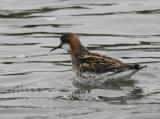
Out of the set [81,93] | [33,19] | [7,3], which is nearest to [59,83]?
[81,93]

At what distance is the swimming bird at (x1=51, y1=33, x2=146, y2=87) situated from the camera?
13.4 metres

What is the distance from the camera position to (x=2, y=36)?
57.5 feet

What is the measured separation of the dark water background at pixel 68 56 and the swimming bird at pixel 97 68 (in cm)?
23

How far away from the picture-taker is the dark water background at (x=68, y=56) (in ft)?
39.7

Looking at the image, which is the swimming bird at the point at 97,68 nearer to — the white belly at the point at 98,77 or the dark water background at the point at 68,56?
the white belly at the point at 98,77

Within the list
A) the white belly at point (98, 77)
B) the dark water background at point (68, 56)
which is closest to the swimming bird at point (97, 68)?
the white belly at point (98, 77)

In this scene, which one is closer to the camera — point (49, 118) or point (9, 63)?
point (49, 118)

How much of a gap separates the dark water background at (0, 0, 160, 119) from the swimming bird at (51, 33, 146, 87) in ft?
0.76

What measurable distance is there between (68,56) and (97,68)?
2698 mm

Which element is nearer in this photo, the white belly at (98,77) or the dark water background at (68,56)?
the dark water background at (68,56)

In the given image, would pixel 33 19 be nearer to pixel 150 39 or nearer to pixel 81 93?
pixel 150 39

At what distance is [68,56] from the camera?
637 inches

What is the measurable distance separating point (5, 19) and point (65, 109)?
294 inches

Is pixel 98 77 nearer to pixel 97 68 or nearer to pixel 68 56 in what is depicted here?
pixel 97 68
